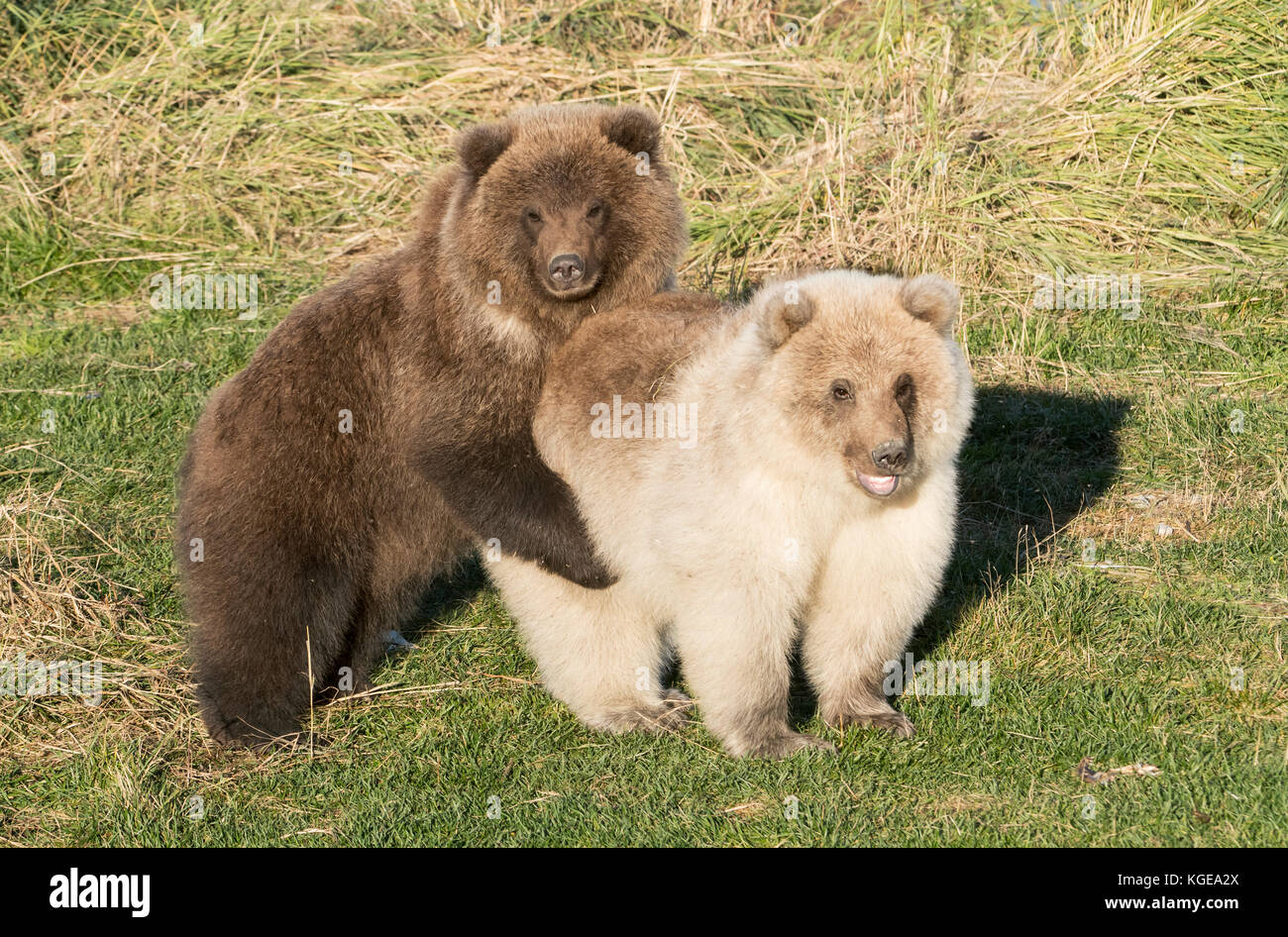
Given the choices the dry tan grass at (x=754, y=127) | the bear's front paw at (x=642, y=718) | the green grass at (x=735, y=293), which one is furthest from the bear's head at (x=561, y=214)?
the dry tan grass at (x=754, y=127)

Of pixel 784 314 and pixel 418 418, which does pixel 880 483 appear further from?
pixel 418 418

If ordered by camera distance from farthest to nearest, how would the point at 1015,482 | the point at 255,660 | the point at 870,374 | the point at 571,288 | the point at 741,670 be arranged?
the point at 1015,482 < the point at 255,660 < the point at 571,288 < the point at 741,670 < the point at 870,374

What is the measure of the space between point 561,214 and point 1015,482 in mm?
3258

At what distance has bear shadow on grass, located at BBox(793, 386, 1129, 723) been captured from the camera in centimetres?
685

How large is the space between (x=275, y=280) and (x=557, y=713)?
572 centimetres

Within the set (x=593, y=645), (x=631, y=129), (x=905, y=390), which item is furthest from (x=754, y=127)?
(x=905, y=390)

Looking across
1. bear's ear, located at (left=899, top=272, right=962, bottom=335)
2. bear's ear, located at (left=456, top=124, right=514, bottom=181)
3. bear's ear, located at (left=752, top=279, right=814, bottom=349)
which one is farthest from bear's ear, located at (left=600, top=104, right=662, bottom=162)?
bear's ear, located at (left=899, top=272, right=962, bottom=335)

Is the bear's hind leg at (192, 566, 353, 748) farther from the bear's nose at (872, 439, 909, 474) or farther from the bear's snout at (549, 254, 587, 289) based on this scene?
the bear's nose at (872, 439, 909, 474)

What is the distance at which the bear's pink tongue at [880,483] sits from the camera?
5.09m

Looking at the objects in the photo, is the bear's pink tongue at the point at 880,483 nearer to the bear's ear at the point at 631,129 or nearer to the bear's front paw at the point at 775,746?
the bear's front paw at the point at 775,746

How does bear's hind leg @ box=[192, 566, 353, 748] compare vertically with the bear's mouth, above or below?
below

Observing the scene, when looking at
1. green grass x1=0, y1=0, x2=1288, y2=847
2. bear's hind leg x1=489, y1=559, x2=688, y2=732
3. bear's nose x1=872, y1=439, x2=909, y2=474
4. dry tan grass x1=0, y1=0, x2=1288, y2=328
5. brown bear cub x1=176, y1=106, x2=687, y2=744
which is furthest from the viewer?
dry tan grass x1=0, y1=0, x2=1288, y2=328

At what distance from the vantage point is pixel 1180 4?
10.7 m

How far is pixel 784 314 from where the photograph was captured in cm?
520
